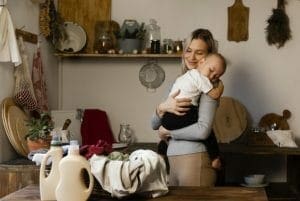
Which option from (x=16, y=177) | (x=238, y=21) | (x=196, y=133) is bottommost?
(x=16, y=177)

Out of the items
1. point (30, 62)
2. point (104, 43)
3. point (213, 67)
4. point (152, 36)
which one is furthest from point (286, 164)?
point (30, 62)

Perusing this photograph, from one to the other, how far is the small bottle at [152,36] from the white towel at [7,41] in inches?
46.5

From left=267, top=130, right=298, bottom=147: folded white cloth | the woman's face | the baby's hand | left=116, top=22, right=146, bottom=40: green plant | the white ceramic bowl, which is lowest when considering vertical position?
the white ceramic bowl

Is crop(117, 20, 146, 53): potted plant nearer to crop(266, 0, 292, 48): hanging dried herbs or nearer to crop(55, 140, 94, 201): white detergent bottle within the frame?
crop(266, 0, 292, 48): hanging dried herbs

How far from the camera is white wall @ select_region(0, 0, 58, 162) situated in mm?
2795

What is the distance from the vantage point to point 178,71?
378cm

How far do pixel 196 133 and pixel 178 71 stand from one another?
1.72m

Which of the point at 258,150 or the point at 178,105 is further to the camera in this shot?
the point at 258,150

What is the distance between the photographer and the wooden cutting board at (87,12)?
12.3ft

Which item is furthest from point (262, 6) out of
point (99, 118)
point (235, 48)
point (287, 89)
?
point (99, 118)

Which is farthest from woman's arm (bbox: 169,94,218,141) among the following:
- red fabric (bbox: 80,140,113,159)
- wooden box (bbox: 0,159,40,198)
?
wooden box (bbox: 0,159,40,198)

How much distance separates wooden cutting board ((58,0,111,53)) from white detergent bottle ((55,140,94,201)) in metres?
2.35

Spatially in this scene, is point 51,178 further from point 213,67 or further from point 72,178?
point 213,67

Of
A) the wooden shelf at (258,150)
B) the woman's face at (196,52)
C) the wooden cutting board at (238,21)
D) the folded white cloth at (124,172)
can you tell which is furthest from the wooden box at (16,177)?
the wooden cutting board at (238,21)
